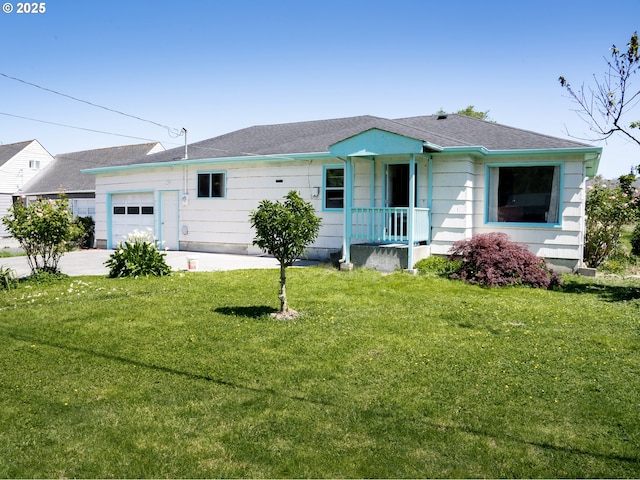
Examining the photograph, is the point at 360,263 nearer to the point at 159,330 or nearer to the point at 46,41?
the point at 159,330

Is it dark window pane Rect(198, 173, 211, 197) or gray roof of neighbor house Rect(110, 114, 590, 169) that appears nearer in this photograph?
gray roof of neighbor house Rect(110, 114, 590, 169)

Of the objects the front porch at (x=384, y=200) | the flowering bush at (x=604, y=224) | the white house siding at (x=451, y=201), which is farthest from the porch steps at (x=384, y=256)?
the flowering bush at (x=604, y=224)

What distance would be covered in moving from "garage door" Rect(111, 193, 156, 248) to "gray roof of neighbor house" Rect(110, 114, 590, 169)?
1.31 metres

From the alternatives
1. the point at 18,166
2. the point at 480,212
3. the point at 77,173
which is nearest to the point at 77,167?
the point at 77,173

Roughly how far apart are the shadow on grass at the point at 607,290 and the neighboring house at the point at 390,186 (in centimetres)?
139

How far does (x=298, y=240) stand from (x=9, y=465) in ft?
14.6

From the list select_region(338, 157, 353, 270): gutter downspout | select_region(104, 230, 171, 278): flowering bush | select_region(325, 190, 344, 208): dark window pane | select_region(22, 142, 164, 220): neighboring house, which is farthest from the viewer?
select_region(22, 142, 164, 220): neighboring house

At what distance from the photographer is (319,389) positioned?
452 cm

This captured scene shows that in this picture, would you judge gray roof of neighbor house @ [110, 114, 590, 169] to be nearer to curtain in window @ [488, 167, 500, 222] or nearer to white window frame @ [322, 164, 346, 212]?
white window frame @ [322, 164, 346, 212]

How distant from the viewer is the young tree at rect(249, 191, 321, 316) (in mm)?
7035

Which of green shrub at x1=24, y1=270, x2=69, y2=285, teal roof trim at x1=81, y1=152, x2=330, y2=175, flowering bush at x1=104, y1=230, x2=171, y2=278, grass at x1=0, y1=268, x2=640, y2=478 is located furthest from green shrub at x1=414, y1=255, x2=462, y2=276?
green shrub at x1=24, y1=270, x2=69, y2=285

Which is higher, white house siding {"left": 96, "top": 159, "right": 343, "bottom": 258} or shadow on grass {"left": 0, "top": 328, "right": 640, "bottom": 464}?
white house siding {"left": 96, "top": 159, "right": 343, "bottom": 258}

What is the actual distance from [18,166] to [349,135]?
2740 cm

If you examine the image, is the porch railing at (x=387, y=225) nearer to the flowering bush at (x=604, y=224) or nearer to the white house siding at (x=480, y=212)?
the white house siding at (x=480, y=212)
